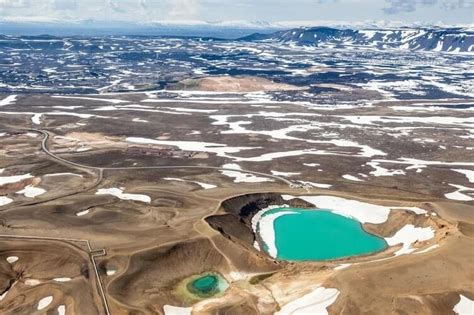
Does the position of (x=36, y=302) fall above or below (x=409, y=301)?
below

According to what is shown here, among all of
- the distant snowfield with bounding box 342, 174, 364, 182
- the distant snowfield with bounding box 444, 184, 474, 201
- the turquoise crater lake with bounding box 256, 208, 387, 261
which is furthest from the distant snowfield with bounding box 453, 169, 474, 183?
the turquoise crater lake with bounding box 256, 208, 387, 261


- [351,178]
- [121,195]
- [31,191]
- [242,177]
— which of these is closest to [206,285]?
[121,195]

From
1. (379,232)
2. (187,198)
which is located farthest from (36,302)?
(379,232)

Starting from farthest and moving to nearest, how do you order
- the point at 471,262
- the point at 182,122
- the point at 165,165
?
the point at 182,122 → the point at 165,165 → the point at 471,262

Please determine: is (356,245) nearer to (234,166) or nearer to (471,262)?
(471,262)

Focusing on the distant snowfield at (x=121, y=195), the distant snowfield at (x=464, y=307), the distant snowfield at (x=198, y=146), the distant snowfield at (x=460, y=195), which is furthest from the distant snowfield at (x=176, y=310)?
the distant snowfield at (x=198, y=146)

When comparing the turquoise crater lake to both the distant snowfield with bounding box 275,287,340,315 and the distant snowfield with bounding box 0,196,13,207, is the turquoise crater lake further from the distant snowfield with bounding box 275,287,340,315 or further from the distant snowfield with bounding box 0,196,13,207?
the distant snowfield with bounding box 0,196,13,207

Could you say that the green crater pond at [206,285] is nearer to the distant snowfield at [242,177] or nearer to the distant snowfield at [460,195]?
the distant snowfield at [242,177]

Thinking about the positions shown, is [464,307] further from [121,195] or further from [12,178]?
[12,178]
